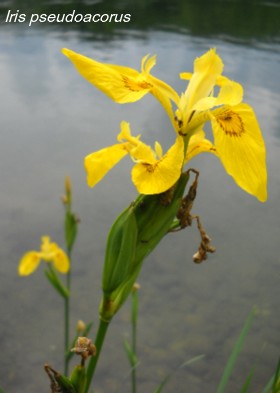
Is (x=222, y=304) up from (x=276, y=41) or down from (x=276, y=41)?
down

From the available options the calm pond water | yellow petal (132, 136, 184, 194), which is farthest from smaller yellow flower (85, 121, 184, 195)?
the calm pond water

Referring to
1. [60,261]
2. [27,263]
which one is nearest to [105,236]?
[27,263]

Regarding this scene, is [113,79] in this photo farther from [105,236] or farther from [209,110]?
[105,236]

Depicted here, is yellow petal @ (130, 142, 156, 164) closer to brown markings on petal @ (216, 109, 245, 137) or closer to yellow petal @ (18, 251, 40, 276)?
brown markings on petal @ (216, 109, 245, 137)

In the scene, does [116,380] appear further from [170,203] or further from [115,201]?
[170,203]

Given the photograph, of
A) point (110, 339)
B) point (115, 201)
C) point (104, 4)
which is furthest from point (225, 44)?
point (110, 339)

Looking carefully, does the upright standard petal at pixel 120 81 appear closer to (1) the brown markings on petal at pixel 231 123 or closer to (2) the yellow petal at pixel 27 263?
(1) the brown markings on petal at pixel 231 123

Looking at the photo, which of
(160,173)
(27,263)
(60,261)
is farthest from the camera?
(27,263)
